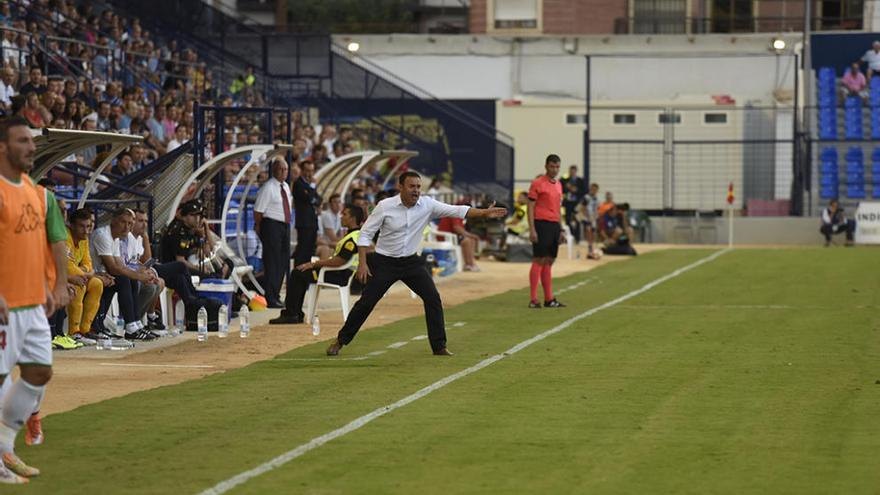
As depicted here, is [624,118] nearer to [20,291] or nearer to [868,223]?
[868,223]

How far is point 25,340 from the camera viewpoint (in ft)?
31.6

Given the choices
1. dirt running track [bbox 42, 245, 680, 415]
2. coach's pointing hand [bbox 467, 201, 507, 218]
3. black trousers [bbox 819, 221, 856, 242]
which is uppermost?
coach's pointing hand [bbox 467, 201, 507, 218]

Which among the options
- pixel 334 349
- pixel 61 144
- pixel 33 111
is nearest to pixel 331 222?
pixel 33 111

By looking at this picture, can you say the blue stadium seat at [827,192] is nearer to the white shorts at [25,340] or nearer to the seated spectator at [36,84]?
the seated spectator at [36,84]

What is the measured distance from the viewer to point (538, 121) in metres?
53.4

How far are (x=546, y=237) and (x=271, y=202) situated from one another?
359 cm

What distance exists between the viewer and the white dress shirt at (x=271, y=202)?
22.3 metres

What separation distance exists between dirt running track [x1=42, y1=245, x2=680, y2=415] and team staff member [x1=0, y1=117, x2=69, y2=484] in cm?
301

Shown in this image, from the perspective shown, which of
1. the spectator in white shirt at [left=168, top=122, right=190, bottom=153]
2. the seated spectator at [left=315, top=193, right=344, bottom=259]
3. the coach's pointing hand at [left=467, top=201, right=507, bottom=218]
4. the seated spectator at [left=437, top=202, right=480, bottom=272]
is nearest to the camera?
the coach's pointing hand at [left=467, top=201, right=507, bottom=218]

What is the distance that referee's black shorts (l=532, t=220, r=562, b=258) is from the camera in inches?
893

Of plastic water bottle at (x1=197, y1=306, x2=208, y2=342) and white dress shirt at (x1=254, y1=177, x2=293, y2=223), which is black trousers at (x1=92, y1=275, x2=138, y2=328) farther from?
white dress shirt at (x1=254, y1=177, x2=293, y2=223)

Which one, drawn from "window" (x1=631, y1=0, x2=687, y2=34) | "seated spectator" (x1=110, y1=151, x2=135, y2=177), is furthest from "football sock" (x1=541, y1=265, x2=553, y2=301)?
"window" (x1=631, y1=0, x2=687, y2=34)

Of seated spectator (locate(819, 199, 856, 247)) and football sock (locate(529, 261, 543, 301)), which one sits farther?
seated spectator (locate(819, 199, 856, 247))

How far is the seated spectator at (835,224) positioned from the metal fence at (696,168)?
2828 millimetres
